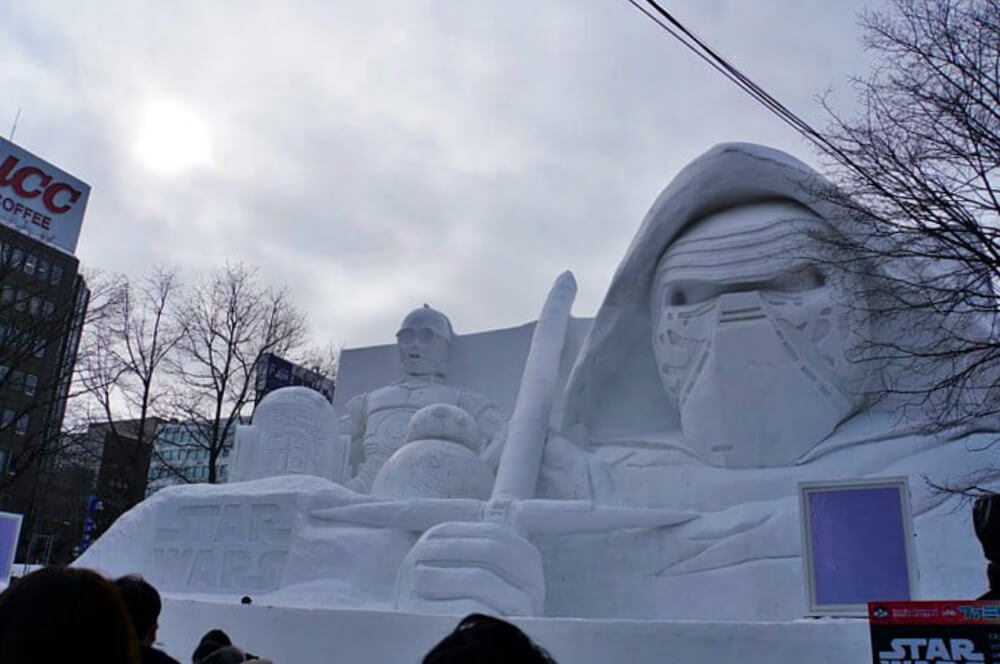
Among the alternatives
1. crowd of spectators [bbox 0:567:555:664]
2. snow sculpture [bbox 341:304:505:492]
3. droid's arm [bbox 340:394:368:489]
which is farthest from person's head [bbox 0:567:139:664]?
droid's arm [bbox 340:394:368:489]

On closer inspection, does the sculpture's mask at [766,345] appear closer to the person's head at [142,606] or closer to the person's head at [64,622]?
the person's head at [142,606]

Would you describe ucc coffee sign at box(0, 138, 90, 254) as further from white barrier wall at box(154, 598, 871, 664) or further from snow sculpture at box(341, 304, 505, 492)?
white barrier wall at box(154, 598, 871, 664)

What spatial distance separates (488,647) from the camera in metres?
1.30

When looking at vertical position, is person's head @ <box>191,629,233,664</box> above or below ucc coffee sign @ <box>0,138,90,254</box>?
below

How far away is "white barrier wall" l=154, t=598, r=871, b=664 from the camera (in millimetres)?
5172

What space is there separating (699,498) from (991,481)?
2239 millimetres

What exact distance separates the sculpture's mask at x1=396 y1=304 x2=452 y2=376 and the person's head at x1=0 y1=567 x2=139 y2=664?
10379mm

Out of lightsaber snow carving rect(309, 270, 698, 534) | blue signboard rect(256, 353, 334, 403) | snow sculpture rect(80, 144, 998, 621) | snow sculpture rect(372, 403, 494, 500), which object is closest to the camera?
snow sculpture rect(80, 144, 998, 621)

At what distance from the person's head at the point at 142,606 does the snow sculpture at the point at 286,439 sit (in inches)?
275

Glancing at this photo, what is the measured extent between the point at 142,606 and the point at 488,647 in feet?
4.95

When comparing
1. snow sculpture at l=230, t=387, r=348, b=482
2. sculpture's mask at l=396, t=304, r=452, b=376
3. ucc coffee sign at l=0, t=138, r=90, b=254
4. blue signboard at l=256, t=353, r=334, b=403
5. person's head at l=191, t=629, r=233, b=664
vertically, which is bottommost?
person's head at l=191, t=629, r=233, b=664

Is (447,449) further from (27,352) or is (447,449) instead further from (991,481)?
(27,352)

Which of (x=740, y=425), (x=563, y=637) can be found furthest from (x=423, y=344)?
(x=563, y=637)

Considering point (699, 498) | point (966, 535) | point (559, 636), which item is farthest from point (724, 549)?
point (559, 636)
